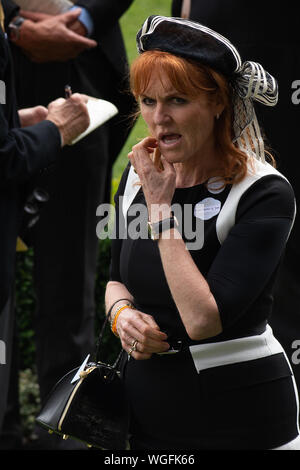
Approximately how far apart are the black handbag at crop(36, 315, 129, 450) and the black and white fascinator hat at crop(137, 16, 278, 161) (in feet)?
2.75

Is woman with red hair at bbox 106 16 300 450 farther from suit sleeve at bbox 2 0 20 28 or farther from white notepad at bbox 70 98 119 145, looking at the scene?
suit sleeve at bbox 2 0 20 28

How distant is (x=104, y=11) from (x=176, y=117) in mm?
1977

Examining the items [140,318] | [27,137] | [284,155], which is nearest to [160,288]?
[140,318]

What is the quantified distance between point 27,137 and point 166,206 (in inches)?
44.2

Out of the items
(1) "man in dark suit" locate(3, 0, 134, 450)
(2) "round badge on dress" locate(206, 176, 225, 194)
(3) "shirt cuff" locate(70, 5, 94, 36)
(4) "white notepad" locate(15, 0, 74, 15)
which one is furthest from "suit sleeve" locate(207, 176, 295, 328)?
(4) "white notepad" locate(15, 0, 74, 15)

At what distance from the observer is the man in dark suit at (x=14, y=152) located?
3.30m

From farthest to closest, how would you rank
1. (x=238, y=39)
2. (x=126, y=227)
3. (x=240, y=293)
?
(x=238, y=39), (x=126, y=227), (x=240, y=293)

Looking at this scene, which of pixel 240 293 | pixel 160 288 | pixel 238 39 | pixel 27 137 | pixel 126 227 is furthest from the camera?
pixel 238 39

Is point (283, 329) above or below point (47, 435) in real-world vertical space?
above

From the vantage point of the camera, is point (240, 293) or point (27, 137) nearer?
point (240, 293)

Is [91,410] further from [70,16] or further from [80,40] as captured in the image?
[70,16]

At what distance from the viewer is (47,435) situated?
4.38 m

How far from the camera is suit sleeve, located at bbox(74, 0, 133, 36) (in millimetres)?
4250
